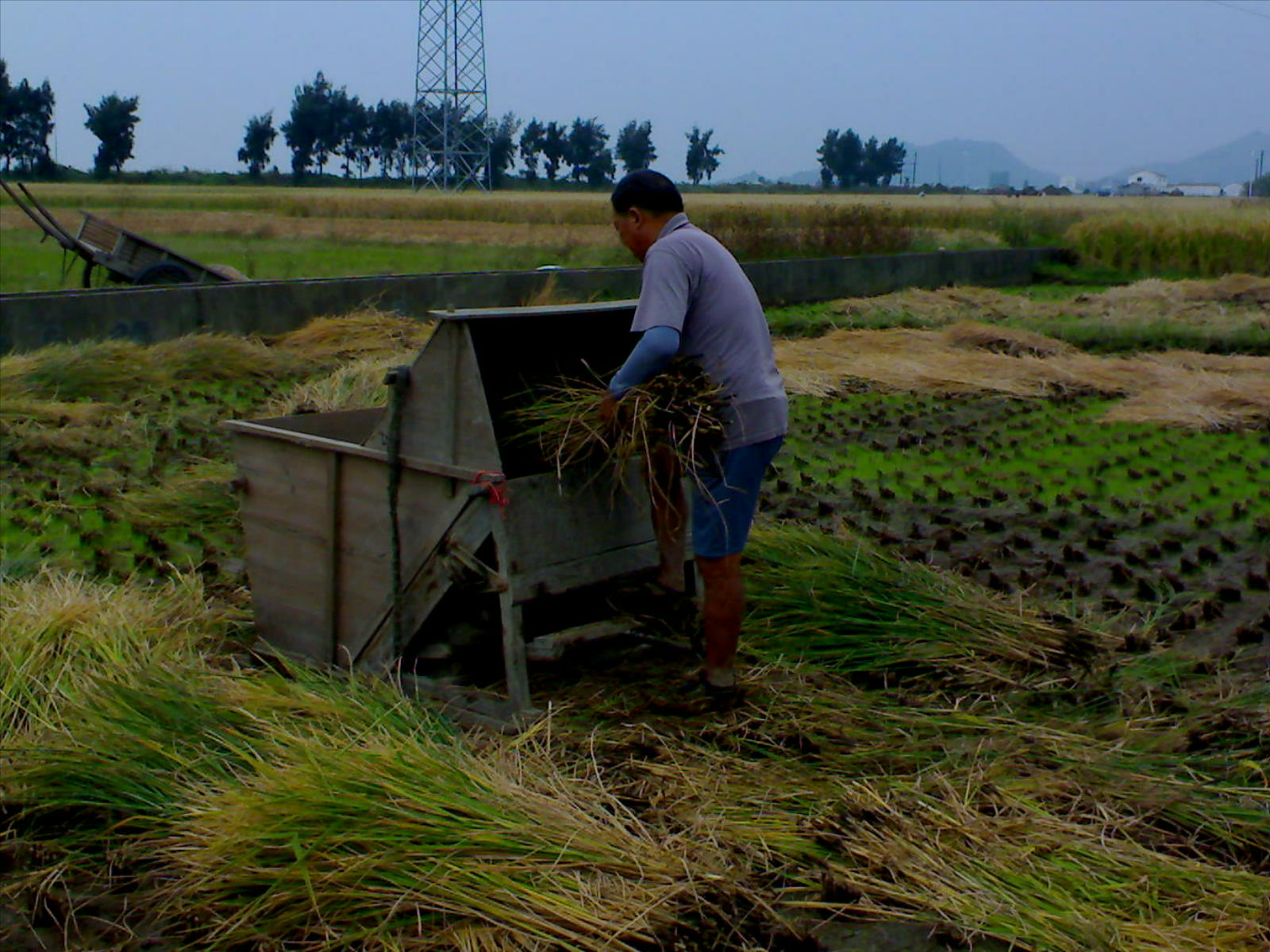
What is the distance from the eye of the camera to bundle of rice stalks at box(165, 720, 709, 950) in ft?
11.4

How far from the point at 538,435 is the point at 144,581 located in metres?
2.58

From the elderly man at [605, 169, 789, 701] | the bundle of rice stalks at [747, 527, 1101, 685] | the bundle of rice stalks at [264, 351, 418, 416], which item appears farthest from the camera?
the bundle of rice stalks at [264, 351, 418, 416]

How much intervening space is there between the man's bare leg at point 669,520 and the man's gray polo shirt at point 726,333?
0.41 meters

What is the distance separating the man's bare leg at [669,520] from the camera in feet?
17.1

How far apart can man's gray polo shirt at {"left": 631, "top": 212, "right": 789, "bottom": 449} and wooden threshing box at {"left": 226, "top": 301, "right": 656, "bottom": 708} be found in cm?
48

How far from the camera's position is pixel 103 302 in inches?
561

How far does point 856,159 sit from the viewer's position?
124562mm

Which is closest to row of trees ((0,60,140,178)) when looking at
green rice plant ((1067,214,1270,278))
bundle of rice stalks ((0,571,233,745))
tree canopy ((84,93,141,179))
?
tree canopy ((84,93,141,179))

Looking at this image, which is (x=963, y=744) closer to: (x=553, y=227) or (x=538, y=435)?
(x=538, y=435)

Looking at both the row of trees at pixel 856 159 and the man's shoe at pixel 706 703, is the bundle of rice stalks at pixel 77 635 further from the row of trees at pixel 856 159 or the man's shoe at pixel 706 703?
the row of trees at pixel 856 159

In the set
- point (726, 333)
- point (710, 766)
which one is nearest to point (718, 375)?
point (726, 333)

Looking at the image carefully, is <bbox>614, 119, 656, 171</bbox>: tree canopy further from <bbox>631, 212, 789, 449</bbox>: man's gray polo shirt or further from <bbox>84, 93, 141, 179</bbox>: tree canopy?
<bbox>631, 212, 789, 449</bbox>: man's gray polo shirt

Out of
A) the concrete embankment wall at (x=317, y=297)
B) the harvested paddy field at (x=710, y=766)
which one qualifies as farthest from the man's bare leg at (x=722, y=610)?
the concrete embankment wall at (x=317, y=297)

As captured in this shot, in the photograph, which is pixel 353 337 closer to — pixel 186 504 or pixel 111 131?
pixel 186 504
